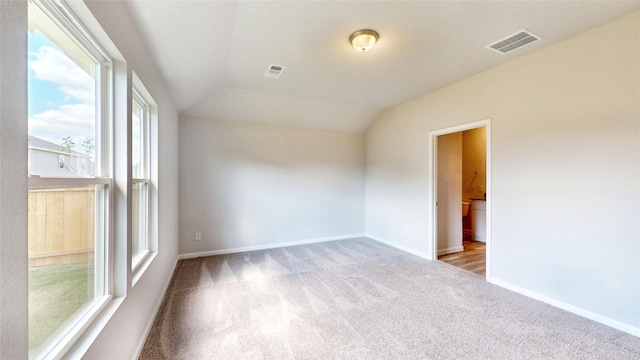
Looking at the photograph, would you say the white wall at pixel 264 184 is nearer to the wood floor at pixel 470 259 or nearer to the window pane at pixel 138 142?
Result: the window pane at pixel 138 142

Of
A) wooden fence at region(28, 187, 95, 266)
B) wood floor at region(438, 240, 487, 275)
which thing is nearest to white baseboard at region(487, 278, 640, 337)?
wood floor at region(438, 240, 487, 275)

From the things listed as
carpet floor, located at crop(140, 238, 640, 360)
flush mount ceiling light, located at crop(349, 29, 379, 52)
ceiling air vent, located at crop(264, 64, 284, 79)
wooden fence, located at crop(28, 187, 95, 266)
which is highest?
ceiling air vent, located at crop(264, 64, 284, 79)

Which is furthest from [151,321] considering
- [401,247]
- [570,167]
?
[570,167]

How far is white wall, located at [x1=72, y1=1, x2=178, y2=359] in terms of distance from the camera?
1.25 metres

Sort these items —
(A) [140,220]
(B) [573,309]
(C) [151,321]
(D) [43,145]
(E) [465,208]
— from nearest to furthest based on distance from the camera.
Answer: (D) [43,145], (C) [151,321], (A) [140,220], (B) [573,309], (E) [465,208]

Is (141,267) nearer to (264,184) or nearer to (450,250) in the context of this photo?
(264,184)

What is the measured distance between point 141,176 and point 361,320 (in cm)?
242

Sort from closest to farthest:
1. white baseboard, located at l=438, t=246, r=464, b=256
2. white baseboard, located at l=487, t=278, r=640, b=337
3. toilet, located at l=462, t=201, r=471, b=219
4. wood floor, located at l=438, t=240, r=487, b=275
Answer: white baseboard, located at l=487, t=278, r=640, b=337
wood floor, located at l=438, t=240, r=487, b=275
white baseboard, located at l=438, t=246, r=464, b=256
toilet, located at l=462, t=201, r=471, b=219

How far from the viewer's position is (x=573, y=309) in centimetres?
231

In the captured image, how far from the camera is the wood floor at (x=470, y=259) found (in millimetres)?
3465

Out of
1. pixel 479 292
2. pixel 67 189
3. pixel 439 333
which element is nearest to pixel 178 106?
pixel 67 189

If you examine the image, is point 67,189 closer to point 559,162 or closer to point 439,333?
point 439,333

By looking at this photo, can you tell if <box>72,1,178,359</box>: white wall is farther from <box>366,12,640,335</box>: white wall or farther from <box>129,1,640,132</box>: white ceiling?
<box>366,12,640,335</box>: white wall

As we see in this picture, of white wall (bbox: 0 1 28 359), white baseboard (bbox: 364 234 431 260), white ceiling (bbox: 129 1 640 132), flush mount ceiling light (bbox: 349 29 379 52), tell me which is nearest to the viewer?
white wall (bbox: 0 1 28 359)
